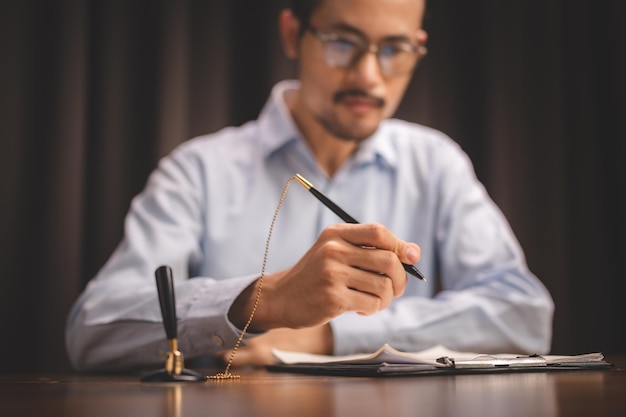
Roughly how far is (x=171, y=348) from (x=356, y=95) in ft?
3.67

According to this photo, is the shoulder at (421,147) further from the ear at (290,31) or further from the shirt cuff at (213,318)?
the shirt cuff at (213,318)

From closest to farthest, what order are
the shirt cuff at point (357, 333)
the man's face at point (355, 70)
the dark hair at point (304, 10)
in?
the shirt cuff at point (357, 333), the man's face at point (355, 70), the dark hair at point (304, 10)

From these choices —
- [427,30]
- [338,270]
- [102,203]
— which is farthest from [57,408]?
[427,30]

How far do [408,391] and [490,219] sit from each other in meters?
1.35

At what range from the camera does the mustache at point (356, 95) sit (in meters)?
1.88

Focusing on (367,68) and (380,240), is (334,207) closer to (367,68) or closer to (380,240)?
(380,240)

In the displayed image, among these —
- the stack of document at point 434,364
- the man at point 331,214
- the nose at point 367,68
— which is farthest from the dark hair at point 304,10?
the stack of document at point 434,364

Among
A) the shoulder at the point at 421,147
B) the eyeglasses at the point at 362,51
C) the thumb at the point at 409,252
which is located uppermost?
the eyeglasses at the point at 362,51

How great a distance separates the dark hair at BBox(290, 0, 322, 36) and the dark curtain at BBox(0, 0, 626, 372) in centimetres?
35

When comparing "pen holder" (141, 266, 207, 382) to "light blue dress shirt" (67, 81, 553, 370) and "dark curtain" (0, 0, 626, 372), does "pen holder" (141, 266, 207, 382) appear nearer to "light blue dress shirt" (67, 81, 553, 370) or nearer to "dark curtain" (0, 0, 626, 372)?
"light blue dress shirt" (67, 81, 553, 370)

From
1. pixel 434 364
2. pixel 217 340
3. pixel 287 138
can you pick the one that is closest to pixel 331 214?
pixel 287 138

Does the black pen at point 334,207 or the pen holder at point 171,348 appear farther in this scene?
the black pen at point 334,207

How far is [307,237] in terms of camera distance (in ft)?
6.27

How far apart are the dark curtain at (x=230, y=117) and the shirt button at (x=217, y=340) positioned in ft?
3.32
